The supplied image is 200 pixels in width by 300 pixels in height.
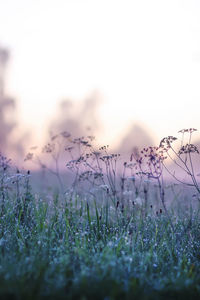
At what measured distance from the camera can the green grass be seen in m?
3.82

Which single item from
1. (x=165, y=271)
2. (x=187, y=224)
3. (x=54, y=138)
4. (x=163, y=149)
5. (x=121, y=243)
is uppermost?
(x=54, y=138)

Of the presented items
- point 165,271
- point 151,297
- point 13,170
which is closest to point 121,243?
point 165,271

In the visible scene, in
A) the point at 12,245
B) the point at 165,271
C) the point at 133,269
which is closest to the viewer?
the point at 133,269

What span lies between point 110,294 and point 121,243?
2.14 meters

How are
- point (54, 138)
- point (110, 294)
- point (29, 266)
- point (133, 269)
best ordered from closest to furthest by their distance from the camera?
1. point (110, 294)
2. point (29, 266)
3. point (133, 269)
4. point (54, 138)

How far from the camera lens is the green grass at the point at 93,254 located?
151 inches

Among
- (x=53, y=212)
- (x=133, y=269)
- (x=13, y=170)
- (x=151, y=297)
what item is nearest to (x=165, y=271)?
(x=133, y=269)

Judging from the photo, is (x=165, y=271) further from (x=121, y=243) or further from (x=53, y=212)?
(x=53, y=212)

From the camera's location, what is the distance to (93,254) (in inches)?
212

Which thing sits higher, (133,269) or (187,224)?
(187,224)

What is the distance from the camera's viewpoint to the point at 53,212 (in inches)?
291

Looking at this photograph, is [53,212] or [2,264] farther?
[53,212]

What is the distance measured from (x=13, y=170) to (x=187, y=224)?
12.5 ft

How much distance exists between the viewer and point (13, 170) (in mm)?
7961
